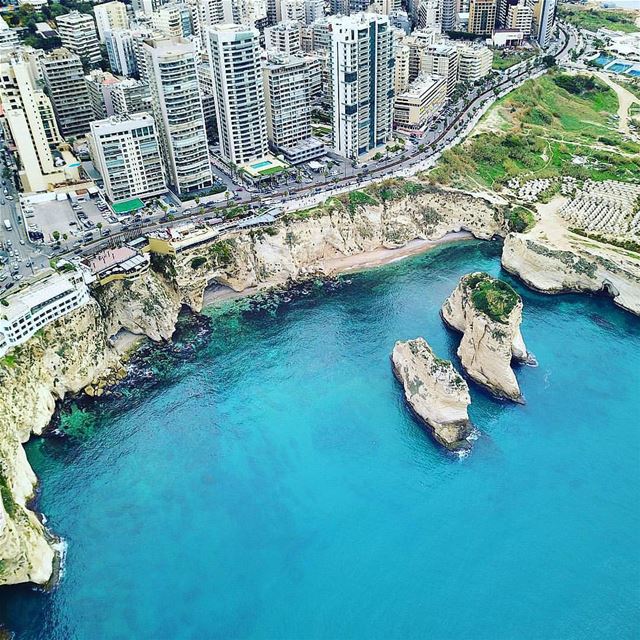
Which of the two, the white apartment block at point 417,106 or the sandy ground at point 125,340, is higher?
the white apartment block at point 417,106

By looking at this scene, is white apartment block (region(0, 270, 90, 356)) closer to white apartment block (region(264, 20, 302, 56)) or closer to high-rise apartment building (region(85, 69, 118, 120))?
high-rise apartment building (region(85, 69, 118, 120))

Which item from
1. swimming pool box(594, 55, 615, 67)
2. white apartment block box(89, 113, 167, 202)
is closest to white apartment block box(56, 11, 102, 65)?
white apartment block box(89, 113, 167, 202)

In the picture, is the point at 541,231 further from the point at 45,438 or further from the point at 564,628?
the point at 45,438

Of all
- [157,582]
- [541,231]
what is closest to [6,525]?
[157,582]

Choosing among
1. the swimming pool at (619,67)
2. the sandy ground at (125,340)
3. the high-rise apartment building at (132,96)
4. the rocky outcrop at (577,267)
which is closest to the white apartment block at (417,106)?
the rocky outcrop at (577,267)

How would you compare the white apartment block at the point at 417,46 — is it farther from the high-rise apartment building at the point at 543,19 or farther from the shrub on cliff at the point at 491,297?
the shrub on cliff at the point at 491,297

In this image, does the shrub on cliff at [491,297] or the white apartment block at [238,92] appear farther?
the white apartment block at [238,92]

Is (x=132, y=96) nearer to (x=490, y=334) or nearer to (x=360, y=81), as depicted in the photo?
(x=360, y=81)

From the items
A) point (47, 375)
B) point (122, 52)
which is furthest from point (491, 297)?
point (122, 52)

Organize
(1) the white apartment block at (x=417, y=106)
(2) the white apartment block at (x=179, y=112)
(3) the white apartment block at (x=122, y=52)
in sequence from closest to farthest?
(2) the white apartment block at (x=179, y=112), (1) the white apartment block at (x=417, y=106), (3) the white apartment block at (x=122, y=52)
